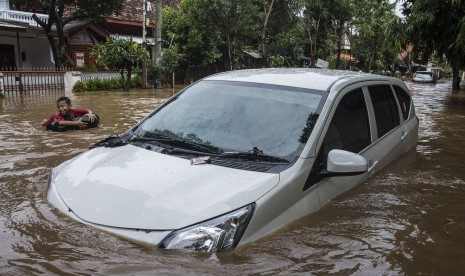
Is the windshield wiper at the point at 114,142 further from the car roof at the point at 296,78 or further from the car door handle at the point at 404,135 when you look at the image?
the car door handle at the point at 404,135

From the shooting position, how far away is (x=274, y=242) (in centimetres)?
322

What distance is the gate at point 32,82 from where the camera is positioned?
66.0ft

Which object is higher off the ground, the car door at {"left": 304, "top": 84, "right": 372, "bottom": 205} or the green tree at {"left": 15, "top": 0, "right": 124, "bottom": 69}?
the green tree at {"left": 15, "top": 0, "right": 124, "bottom": 69}


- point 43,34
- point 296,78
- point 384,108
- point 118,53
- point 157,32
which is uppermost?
point 157,32

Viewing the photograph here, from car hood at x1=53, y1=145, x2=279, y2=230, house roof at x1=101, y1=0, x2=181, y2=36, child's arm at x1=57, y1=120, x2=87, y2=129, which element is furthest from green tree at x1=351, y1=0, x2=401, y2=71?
car hood at x1=53, y1=145, x2=279, y2=230

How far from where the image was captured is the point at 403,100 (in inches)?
235

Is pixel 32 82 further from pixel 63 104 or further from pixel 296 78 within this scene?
pixel 296 78

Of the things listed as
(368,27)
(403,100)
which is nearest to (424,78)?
(368,27)

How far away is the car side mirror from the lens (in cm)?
356

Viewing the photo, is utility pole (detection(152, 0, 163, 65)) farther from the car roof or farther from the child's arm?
the car roof

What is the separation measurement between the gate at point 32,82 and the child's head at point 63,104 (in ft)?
38.6

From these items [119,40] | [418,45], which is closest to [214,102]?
[418,45]

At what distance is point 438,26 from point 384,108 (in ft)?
40.2

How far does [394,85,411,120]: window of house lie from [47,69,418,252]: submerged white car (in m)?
0.90
